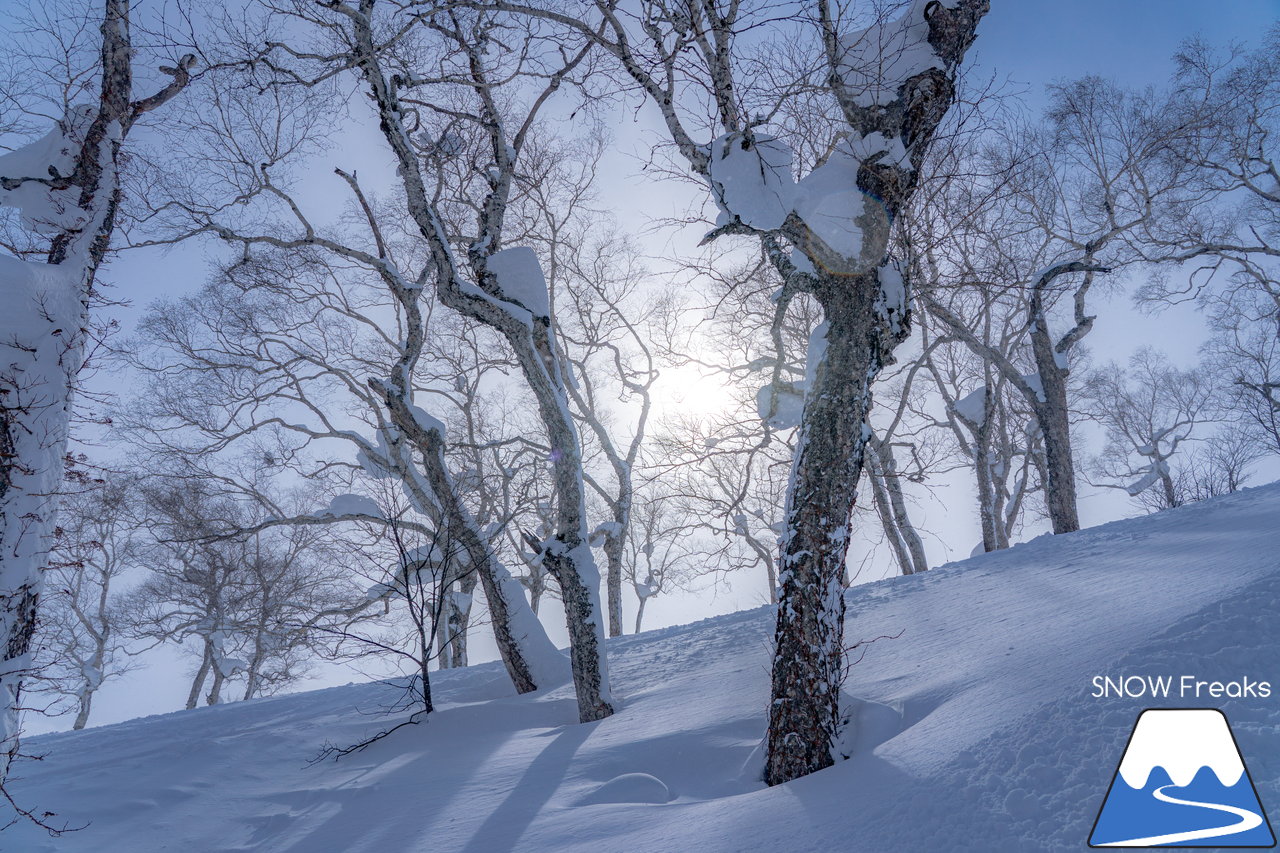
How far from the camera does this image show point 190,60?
5.41 metres

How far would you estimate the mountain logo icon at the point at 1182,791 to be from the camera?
5.11 feet

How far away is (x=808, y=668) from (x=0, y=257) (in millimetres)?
5646

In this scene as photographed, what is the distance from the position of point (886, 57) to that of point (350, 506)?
27.7ft

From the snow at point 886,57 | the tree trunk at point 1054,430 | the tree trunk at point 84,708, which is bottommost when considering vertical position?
the tree trunk at point 84,708

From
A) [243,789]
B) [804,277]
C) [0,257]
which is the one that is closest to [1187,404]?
[804,277]

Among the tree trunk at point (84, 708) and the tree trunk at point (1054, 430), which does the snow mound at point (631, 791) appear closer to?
the tree trunk at point (1054, 430)

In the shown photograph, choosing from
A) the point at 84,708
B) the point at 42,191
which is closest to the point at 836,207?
the point at 42,191

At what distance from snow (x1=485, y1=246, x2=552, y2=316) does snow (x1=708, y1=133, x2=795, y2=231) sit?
262 centimetres

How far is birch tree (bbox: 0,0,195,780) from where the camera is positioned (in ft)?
13.0

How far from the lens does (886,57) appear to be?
394cm

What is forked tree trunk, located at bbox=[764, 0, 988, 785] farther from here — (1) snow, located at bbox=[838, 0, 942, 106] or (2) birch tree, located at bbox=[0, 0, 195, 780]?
(2) birch tree, located at bbox=[0, 0, 195, 780]

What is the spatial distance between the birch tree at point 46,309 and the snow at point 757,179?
15.4 ft

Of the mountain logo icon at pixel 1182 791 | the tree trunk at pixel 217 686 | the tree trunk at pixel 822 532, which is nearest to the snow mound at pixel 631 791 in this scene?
the tree trunk at pixel 822 532

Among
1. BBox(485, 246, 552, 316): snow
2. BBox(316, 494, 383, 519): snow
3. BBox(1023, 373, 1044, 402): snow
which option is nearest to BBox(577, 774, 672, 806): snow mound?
BBox(485, 246, 552, 316): snow
